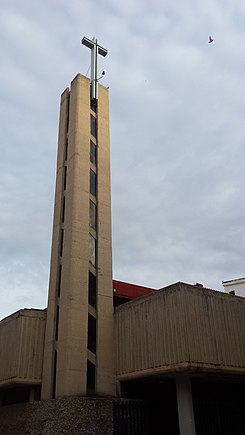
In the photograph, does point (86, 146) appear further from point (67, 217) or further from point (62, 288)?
point (62, 288)

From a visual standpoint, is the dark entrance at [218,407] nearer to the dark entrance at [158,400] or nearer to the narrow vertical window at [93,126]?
the dark entrance at [158,400]

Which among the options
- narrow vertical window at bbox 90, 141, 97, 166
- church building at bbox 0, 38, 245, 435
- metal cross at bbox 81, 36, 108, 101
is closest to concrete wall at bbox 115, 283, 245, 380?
church building at bbox 0, 38, 245, 435

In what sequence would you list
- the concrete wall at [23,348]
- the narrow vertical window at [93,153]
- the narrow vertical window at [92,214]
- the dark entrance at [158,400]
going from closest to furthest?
the dark entrance at [158,400] → the concrete wall at [23,348] → the narrow vertical window at [92,214] → the narrow vertical window at [93,153]

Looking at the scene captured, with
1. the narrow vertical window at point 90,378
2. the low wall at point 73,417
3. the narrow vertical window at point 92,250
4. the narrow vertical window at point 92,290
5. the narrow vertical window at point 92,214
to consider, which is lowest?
the low wall at point 73,417

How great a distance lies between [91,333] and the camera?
85.6 ft

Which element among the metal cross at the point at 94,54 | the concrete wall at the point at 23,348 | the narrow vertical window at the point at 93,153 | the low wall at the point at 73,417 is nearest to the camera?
the low wall at the point at 73,417

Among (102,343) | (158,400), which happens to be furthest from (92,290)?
(158,400)

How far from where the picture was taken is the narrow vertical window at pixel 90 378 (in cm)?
2480

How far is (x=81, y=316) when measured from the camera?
85.3 feet

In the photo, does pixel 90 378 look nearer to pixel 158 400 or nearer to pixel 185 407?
pixel 158 400

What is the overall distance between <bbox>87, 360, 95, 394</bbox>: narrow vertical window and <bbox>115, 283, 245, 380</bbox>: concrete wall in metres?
1.69

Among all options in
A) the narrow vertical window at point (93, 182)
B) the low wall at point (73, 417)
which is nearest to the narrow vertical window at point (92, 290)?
the low wall at point (73, 417)

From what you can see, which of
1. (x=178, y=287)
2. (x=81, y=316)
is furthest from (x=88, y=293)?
Result: (x=178, y=287)

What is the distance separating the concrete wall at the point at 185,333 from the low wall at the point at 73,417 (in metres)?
2.45
